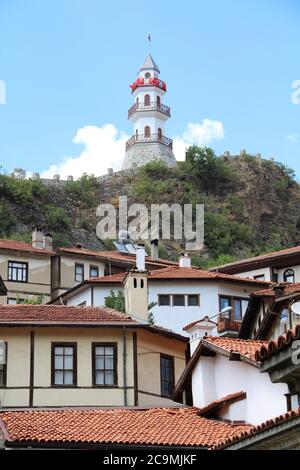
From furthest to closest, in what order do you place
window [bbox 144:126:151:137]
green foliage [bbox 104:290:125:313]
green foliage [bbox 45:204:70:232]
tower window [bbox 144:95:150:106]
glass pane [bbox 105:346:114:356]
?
tower window [bbox 144:95:150:106]
window [bbox 144:126:151:137]
green foliage [bbox 45:204:70:232]
green foliage [bbox 104:290:125:313]
glass pane [bbox 105:346:114:356]

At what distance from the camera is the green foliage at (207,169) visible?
386 ft

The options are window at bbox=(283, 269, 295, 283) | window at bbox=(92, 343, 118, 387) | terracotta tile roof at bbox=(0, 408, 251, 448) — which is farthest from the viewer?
window at bbox=(283, 269, 295, 283)

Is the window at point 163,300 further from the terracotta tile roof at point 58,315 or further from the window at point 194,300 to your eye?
the terracotta tile roof at point 58,315

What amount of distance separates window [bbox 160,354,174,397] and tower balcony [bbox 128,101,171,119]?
86484 millimetres

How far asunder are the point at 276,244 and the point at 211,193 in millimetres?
11145

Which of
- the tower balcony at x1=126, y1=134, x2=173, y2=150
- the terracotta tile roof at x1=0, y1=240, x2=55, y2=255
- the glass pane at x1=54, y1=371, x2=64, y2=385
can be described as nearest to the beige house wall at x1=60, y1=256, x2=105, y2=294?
the terracotta tile roof at x1=0, y1=240, x2=55, y2=255

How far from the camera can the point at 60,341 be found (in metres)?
35.5

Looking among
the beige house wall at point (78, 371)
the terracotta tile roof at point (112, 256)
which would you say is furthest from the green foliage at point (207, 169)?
the beige house wall at point (78, 371)

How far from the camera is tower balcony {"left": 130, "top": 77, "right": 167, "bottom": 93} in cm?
12412

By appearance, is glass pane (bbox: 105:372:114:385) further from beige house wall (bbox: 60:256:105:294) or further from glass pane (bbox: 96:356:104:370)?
beige house wall (bbox: 60:256:105:294)

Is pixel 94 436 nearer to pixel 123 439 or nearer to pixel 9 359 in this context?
pixel 123 439

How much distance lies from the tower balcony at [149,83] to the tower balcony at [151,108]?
2252mm

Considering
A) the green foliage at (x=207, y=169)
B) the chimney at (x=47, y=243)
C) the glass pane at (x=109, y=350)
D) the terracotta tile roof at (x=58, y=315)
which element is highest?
the green foliage at (x=207, y=169)
